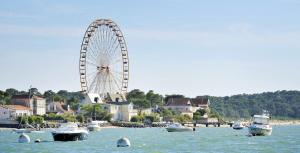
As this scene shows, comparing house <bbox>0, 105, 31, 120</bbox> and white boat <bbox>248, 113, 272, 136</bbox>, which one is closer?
white boat <bbox>248, 113, 272, 136</bbox>

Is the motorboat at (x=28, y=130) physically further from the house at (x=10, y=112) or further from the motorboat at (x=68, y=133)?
the motorboat at (x=68, y=133)

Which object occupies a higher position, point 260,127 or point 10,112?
point 10,112

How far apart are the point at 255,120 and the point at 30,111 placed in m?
77.1

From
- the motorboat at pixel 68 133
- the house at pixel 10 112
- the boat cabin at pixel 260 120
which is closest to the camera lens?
the motorboat at pixel 68 133

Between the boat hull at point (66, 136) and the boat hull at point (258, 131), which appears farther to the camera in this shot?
the boat hull at point (258, 131)

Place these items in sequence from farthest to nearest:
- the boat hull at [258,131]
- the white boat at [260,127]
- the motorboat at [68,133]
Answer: the white boat at [260,127]
the boat hull at [258,131]
the motorboat at [68,133]

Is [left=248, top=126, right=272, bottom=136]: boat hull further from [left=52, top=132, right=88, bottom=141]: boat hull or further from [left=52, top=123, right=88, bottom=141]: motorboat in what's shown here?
[left=52, top=132, right=88, bottom=141]: boat hull

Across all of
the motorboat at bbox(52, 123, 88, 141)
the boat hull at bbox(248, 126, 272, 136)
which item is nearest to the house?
the boat hull at bbox(248, 126, 272, 136)

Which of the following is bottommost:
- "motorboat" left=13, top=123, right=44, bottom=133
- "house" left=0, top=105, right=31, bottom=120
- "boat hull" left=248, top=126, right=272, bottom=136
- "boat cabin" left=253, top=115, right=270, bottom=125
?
"boat hull" left=248, top=126, right=272, bottom=136

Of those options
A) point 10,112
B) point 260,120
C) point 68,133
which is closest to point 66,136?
point 68,133

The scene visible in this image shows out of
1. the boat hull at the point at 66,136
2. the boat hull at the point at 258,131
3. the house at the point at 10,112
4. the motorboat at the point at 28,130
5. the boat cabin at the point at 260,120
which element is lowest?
the boat hull at the point at 66,136

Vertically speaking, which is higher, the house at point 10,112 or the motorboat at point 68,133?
the house at point 10,112

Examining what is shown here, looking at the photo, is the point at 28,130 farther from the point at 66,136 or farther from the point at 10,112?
the point at 66,136

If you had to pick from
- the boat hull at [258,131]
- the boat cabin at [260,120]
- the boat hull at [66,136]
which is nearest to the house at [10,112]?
the boat cabin at [260,120]
